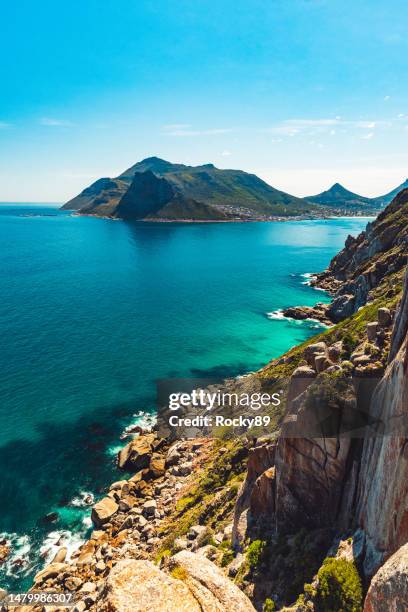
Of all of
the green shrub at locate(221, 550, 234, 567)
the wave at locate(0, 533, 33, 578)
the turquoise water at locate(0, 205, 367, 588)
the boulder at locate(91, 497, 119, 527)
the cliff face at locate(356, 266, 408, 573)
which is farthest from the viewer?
the turquoise water at locate(0, 205, 367, 588)

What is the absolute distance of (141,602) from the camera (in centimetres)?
1575

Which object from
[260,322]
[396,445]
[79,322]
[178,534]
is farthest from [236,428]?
[79,322]

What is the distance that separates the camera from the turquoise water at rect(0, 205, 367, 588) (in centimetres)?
4516

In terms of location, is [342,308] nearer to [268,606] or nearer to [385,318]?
[385,318]

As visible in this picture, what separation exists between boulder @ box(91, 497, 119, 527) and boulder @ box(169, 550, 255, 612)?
2509 centimetres

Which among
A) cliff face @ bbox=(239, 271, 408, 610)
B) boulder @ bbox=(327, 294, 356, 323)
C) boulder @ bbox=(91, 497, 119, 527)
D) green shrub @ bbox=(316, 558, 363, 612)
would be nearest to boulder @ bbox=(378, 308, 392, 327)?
cliff face @ bbox=(239, 271, 408, 610)

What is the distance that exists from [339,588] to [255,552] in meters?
7.93

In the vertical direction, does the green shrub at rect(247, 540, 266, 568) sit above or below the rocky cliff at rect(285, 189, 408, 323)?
below

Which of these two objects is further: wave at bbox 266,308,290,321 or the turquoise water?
wave at bbox 266,308,290,321

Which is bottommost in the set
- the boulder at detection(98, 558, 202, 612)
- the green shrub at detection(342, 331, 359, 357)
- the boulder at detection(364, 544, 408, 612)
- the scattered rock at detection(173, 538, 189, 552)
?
the scattered rock at detection(173, 538, 189, 552)

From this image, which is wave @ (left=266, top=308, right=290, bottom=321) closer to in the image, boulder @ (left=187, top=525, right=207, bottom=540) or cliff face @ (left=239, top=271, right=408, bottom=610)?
boulder @ (left=187, top=525, right=207, bottom=540)

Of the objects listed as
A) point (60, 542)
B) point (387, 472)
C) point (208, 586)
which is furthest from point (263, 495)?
point (60, 542)

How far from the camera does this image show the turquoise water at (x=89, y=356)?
45.2 metres

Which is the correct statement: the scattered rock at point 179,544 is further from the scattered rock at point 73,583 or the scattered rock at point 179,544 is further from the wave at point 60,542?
the wave at point 60,542
